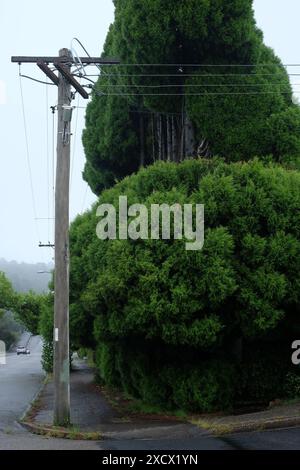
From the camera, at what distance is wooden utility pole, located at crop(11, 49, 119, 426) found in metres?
12.3

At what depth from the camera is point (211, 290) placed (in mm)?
11609

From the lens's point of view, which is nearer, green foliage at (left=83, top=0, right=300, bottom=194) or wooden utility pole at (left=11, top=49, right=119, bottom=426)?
wooden utility pole at (left=11, top=49, right=119, bottom=426)

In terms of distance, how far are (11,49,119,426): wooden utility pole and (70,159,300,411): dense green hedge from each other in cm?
81

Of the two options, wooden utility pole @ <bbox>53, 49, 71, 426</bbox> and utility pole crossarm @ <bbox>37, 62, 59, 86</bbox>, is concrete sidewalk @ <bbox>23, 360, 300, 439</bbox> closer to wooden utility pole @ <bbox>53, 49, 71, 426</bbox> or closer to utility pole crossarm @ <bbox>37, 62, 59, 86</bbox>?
wooden utility pole @ <bbox>53, 49, 71, 426</bbox>

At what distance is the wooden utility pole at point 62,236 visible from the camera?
12281mm

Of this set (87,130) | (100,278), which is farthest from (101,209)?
(87,130)

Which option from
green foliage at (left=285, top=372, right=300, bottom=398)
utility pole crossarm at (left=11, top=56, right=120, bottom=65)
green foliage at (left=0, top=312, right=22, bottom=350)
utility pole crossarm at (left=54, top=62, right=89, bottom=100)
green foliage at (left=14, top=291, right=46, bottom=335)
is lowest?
green foliage at (left=0, top=312, right=22, bottom=350)

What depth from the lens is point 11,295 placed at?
3956 centimetres

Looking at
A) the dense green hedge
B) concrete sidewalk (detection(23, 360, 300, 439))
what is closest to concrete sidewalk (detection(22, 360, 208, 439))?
concrete sidewalk (detection(23, 360, 300, 439))

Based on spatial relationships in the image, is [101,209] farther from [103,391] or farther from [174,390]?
[103,391]

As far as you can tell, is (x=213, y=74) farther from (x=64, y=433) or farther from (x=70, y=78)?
(x=64, y=433)

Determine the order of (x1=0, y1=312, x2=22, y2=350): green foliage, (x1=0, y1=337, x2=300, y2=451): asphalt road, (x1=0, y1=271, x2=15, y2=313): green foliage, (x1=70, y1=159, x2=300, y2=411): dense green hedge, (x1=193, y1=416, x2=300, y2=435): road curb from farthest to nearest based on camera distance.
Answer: (x1=0, y1=312, x2=22, y2=350): green foliage
(x1=0, y1=271, x2=15, y2=313): green foliage
(x1=70, y1=159, x2=300, y2=411): dense green hedge
(x1=193, y1=416, x2=300, y2=435): road curb
(x1=0, y1=337, x2=300, y2=451): asphalt road

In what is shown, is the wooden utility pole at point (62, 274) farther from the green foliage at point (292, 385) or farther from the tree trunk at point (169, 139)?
the tree trunk at point (169, 139)
